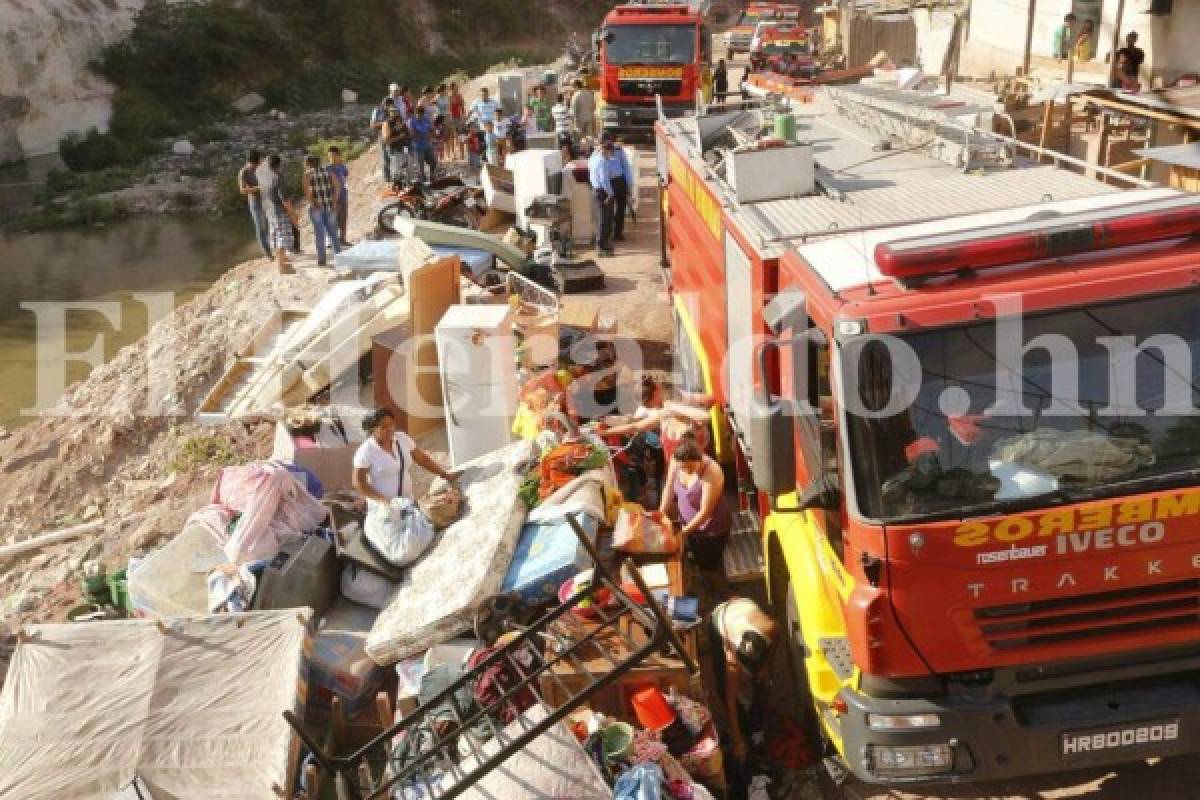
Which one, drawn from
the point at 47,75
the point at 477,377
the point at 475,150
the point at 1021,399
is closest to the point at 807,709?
the point at 1021,399

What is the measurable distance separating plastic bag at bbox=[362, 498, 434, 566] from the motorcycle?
857cm

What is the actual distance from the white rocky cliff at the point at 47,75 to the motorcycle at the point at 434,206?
2441cm

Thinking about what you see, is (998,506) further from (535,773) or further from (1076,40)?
(1076,40)

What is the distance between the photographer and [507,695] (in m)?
4.55

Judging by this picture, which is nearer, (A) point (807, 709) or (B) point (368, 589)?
(A) point (807, 709)

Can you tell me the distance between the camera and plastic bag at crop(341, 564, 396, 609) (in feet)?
21.5

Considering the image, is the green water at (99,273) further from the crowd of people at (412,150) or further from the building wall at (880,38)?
the building wall at (880,38)

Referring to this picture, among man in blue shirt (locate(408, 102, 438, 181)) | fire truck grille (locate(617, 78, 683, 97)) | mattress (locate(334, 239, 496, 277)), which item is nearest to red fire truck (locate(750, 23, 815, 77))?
fire truck grille (locate(617, 78, 683, 97))

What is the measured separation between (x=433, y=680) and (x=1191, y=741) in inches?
134

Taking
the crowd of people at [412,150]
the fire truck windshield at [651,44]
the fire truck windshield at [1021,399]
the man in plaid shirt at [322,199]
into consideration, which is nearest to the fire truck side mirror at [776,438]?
the fire truck windshield at [1021,399]

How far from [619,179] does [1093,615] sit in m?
11.5

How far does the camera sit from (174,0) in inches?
1730

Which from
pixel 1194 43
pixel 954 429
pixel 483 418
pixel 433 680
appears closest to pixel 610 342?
pixel 483 418

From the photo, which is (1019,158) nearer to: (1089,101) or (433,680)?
(433,680)
